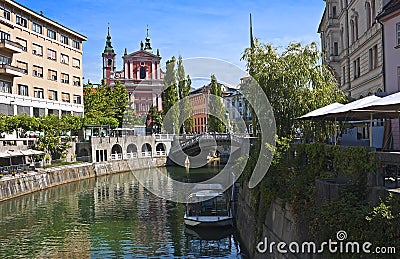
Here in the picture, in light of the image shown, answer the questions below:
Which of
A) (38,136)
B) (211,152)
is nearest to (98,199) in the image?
(38,136)

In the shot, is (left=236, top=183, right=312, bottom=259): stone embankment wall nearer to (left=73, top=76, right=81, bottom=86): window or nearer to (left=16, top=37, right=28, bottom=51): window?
(left=16, top=37, right=28, bottom=51): window

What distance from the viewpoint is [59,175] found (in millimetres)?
52031

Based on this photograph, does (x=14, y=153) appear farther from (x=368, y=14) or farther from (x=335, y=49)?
(x=368, y=14)

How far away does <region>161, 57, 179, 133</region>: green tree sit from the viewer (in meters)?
81.6

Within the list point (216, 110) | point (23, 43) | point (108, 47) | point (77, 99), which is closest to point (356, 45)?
point (216, 110)

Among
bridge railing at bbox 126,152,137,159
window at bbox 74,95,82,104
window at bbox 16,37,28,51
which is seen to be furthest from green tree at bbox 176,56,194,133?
window at bbox 16,37,28,51

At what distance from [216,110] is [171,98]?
8366 mm

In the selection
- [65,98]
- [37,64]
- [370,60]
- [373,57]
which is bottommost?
[370,60]

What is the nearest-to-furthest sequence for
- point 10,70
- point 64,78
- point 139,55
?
point 10,70 → point 64,78 → point 139,55

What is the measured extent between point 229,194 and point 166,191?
14841mm

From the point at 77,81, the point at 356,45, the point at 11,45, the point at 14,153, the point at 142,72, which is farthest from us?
the point at 142,72

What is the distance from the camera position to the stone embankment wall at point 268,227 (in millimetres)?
15141

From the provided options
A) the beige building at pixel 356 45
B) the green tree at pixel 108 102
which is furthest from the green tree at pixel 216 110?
the beige building at pixel 356 45

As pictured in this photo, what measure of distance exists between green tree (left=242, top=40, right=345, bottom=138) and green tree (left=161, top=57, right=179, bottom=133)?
170 feet
